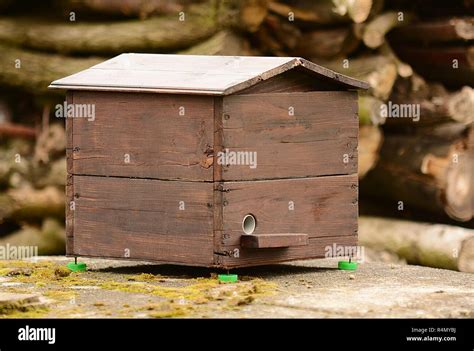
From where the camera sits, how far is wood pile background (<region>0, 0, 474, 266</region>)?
8.80 metres

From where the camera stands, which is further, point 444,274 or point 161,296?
point 444,274

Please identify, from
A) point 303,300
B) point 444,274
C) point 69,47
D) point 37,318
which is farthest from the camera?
point 69,47

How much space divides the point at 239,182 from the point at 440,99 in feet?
11.8

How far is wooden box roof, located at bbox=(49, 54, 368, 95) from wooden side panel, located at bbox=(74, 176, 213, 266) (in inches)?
18.7

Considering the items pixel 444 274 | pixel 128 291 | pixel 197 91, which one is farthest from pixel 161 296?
pixel 444 274

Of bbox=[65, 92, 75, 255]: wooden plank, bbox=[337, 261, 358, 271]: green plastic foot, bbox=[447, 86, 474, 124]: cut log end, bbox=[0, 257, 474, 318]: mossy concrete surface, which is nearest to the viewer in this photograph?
bbox=[0, 257, 474, 318]: mossy concrete surface

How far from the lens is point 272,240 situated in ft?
20.2

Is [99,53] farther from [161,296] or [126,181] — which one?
[161,296]

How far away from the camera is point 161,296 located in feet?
18.7

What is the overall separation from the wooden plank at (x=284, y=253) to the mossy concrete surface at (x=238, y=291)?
95 millimetres

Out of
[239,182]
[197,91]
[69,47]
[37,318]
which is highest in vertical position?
[69,47]

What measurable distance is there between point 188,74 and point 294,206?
86 cm

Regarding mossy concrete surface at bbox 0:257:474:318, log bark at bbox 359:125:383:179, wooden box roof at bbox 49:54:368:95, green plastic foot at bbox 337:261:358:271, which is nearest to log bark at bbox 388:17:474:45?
log bark at bbox 359:125:383:179

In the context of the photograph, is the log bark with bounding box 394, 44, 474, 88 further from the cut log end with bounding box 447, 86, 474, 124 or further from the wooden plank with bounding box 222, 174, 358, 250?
the wooden plank with bounding box 222, 174, 358, 250
